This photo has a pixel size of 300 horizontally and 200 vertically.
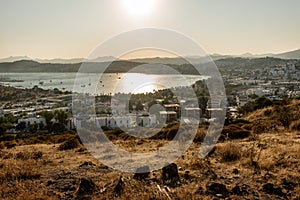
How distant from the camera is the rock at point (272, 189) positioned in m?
4.32

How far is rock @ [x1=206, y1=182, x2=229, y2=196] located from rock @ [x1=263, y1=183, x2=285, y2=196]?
23.3 inches

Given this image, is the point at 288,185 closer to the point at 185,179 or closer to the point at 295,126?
the point at 185,179

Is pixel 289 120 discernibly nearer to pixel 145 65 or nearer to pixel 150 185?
pixel 145 65

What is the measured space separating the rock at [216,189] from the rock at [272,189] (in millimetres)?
591

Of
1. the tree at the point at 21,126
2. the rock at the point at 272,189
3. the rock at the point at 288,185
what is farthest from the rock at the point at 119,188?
the tree at the point at 21,126

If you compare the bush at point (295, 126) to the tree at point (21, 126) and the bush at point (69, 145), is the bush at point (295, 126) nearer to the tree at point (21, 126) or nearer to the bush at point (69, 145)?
the bush at point (69, 145)

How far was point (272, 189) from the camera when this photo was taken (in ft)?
14.5

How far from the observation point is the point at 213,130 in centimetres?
1105

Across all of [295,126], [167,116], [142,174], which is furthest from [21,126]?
[142,174]

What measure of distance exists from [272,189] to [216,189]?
81cm

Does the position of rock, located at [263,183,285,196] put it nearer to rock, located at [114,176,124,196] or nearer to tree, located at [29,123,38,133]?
rock, located at [114,176,124,196]

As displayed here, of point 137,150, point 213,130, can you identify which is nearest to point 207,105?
point 213,130

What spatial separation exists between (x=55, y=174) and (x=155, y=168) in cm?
203

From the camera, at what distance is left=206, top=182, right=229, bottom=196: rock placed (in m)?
4.41
